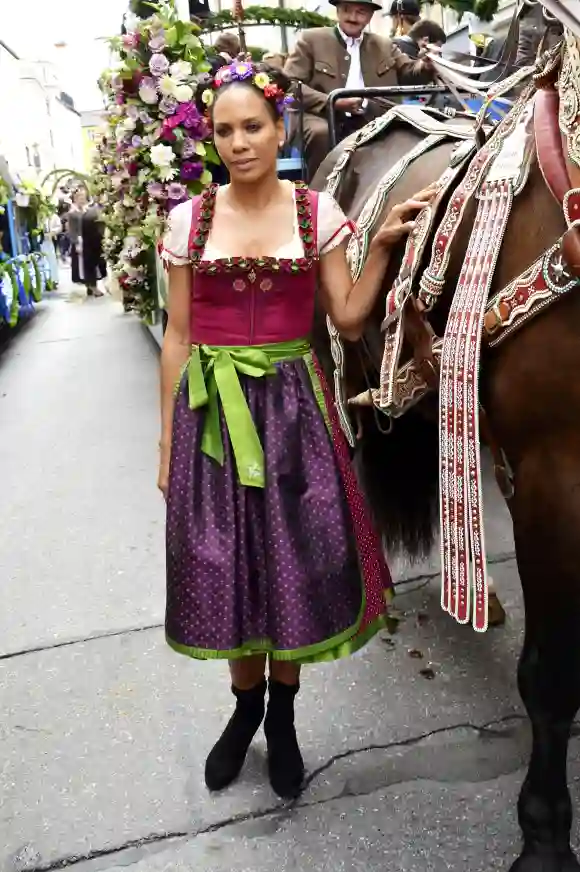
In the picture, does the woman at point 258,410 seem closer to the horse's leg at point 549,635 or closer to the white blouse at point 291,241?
the white blouse at point 291,241

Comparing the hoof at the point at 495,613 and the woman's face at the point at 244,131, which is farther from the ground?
the woman's face at the point at 244,131

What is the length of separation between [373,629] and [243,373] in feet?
2.16

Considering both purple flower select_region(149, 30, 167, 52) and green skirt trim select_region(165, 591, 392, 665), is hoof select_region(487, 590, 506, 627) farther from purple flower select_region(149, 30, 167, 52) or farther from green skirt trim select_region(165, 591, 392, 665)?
purple flower select_region(149, 30, 167, 52)

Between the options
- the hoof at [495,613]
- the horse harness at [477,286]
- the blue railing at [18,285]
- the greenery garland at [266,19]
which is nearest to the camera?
the horse harness at [477,286]

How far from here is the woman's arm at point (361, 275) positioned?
1566 millimetres

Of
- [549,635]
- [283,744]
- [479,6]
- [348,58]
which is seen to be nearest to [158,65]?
[348,58]

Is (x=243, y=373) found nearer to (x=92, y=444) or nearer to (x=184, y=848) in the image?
(x=184, y=848)

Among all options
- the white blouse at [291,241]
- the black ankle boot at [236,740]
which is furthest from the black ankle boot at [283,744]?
the white blouse at [291,241]

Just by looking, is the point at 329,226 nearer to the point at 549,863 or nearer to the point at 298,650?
the point at 298,650

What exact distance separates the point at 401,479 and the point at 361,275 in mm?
1133

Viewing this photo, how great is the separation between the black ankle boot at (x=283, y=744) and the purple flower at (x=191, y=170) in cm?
285

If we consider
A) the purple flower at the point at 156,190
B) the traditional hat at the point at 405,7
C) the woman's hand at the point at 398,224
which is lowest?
the purple flower at the point at 156,190

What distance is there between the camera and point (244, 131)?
1.49 meters

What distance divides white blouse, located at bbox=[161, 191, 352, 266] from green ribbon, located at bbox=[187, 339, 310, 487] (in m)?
0.19
